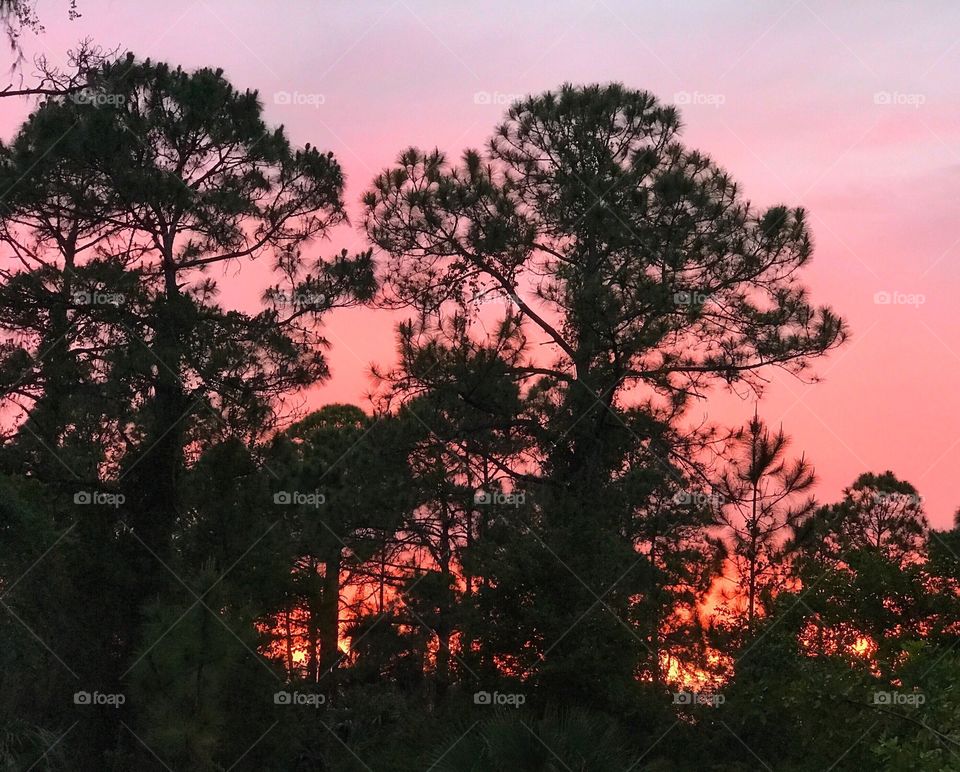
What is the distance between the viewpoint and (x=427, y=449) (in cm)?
2080

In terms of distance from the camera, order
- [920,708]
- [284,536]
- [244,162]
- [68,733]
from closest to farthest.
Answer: [920,708] → [68,733] → [284,536] → [244,162]

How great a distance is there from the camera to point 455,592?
24.0m

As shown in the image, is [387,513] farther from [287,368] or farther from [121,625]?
[121,625]

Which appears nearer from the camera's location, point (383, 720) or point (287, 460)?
point (287, 460)

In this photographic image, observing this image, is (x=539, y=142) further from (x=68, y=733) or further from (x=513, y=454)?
(x=68, y=733)

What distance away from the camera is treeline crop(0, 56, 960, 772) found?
17.7 metres

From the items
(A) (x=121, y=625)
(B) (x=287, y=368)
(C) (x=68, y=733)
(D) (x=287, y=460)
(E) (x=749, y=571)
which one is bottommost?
(C) (x=68, y=733)

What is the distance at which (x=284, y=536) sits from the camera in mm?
20500

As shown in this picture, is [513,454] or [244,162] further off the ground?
[244,162]

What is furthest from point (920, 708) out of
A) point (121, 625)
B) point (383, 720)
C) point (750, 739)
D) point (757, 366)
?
point (383, 720)

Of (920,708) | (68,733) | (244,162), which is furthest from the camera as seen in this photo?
(244,162)

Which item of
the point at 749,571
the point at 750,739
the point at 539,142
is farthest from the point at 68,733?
the point at 539,142

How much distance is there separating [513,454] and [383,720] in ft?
20.2

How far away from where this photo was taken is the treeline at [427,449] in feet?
58.1
